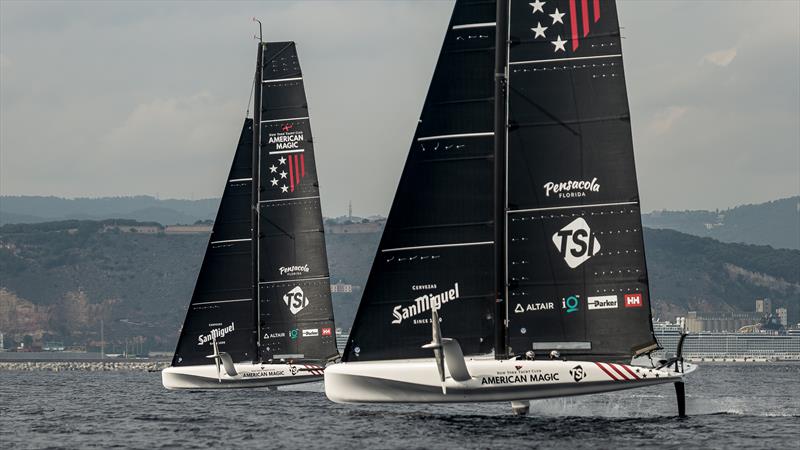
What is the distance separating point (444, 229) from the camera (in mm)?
31484

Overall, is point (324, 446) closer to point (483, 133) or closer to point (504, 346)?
point (504, 346)

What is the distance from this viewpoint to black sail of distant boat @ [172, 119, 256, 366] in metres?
50.1

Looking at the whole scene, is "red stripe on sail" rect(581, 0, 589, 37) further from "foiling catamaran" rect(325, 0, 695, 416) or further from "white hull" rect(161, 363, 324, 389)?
"white hull" rect(161, 363, 324, 389)

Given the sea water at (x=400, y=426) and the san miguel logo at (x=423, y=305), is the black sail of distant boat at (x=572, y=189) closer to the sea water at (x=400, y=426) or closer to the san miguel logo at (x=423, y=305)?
the san miguel logo at (x=423, y=305)

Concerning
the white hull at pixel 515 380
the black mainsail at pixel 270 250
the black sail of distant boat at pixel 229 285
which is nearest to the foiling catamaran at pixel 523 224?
the white hull at pixel 515 380

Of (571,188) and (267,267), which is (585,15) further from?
(267,267)

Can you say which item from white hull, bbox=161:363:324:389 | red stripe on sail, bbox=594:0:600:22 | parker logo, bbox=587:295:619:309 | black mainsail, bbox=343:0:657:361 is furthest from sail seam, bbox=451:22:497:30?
white hull, bbox=161:363:324:389

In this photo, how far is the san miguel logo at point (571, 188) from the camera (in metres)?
31.2

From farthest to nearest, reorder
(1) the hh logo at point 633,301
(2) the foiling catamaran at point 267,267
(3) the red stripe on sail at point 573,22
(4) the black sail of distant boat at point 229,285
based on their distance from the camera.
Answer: (4) the black sail of distant boat at point 229,285 < (2) the foiling catamaran at point 267,267 < (3) the red stripe on sail at point 573,22 < (1) the hh logo at point 633,301

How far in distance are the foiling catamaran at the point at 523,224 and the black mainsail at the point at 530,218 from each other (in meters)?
0.03

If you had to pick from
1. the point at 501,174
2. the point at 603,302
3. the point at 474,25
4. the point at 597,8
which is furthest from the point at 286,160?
the point at 603,302

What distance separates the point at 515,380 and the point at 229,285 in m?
22.3

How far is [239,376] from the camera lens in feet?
159

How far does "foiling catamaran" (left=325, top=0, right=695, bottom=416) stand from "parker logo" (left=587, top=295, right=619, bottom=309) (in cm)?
3
